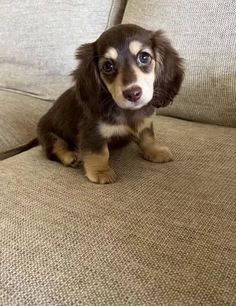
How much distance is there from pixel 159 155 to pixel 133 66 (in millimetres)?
268

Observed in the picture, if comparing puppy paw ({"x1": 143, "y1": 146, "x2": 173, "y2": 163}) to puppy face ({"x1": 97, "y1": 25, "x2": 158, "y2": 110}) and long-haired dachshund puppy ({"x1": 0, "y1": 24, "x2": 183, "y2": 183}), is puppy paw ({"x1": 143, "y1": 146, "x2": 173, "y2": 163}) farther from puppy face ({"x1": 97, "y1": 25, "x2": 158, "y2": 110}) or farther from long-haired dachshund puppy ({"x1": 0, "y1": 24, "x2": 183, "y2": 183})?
puppy face ({"x1": 97, "y1": 25, "x2": 158, "y2": 110})

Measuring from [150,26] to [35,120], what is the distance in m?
0.55

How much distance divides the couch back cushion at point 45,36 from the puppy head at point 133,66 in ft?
2.23

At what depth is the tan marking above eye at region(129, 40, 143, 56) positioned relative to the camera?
104cm

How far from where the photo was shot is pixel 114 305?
2.18 ft

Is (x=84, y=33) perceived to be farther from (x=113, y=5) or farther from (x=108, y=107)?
(x=108, y=107)

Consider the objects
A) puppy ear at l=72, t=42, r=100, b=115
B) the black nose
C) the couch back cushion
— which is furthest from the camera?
the couch back cushion

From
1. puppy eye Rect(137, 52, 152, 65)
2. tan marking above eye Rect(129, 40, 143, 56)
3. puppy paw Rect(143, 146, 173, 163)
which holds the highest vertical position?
tan marking above eye Rect(129, 40, 143, 56)

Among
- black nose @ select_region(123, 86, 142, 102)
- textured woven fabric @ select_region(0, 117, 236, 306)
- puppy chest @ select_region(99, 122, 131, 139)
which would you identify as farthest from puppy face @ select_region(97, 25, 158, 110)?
textured woven fabric @ select_region(0, 117, 236, 306)

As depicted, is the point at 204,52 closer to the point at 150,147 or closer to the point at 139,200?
the point at 150,147

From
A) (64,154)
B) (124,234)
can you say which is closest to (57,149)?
(64,154)

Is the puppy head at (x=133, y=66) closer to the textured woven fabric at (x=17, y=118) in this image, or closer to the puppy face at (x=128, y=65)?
the puppy face at (x=128, y=65)

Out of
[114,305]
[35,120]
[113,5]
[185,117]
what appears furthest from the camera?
[113,5]

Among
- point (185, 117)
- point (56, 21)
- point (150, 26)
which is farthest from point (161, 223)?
point (56, 21)
